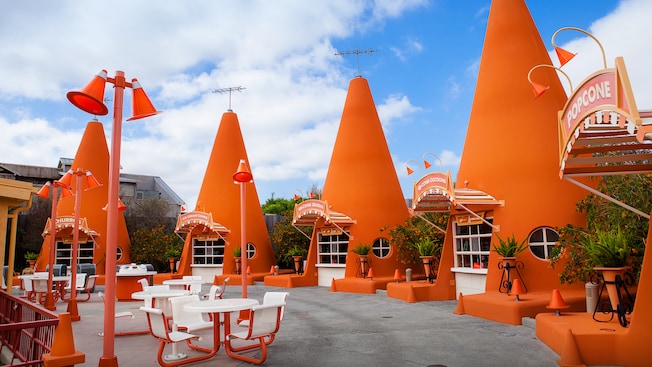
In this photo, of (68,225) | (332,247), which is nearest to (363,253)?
(332,247)

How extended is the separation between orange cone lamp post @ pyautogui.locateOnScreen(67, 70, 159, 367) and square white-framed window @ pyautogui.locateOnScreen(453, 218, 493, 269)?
9.33 metres

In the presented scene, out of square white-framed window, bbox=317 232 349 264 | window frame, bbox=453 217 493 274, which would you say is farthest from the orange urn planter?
square white-framed window, bbox=317 232 349 264

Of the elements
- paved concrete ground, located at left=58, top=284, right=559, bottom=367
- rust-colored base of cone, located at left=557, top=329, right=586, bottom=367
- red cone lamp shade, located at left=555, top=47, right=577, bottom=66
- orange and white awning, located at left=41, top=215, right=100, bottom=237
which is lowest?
paved concrete ground, located at left=58, top=284, right=559, bottom=367

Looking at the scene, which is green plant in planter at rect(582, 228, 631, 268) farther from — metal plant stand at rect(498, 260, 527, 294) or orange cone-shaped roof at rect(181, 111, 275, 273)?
orange cone-shaped roof at rect(181, 111, 275, 273)

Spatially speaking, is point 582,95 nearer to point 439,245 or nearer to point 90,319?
point 439,245

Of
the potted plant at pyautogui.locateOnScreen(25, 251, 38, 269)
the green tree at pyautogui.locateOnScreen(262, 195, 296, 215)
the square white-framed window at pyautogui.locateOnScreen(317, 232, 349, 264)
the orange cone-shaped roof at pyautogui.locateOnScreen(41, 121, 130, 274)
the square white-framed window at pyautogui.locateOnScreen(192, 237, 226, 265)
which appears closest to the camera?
the square white-framed window at pyautogui.locateOnScreen(317, 232, 349, 264)

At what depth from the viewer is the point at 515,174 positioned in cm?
1146

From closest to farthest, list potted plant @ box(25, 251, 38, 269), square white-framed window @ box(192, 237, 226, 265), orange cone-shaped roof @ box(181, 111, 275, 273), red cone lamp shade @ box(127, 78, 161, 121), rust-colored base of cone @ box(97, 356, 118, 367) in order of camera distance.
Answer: rust-colored base of cone @ box(97, 356, 118, 367)
red cone lamp shade @ box(127, 78, 161, 121)
orange cone-shaped roof @ box(181, 111, 275, 273)
square white-framed window @ box(192, 237, 226, 265)
potted plant @ box(25, 251, 38, 269)

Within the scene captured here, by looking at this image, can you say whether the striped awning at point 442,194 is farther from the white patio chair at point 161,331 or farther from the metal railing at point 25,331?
the metal railing at point 25,331

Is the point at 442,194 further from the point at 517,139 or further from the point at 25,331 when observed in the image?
the point at 25,331

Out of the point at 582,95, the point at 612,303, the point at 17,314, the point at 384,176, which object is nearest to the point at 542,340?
the point at 612,303

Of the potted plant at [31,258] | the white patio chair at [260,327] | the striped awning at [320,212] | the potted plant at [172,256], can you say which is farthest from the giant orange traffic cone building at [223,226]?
the white patio chair at [260,327]

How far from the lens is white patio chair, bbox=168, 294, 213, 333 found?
6832 mm

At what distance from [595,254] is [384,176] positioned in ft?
38.0
